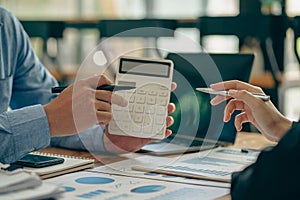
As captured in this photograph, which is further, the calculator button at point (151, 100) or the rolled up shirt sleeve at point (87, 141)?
the rolled up shirt sleeve at point (87, 141)

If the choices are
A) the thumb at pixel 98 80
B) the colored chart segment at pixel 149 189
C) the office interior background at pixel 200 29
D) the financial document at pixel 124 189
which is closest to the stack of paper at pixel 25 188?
the financial document at pixel 124 189

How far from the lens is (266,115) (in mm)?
1479

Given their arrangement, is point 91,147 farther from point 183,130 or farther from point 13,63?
point 13,63

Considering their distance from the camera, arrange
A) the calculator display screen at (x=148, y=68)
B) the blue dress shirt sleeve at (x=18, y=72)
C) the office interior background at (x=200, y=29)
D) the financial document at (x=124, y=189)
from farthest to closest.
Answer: the office interior background at (x=200, y=29) → the blue dress shirt sleeve at (x=18, y=72) → the calculator display screen at (x=148, y=68) → the financial document at (x=124, y=189)

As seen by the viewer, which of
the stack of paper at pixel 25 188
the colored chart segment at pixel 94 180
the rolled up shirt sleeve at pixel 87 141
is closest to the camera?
the stack of paper at pixel 25 188

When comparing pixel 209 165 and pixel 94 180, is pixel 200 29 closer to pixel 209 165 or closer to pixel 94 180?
pixel 209 165

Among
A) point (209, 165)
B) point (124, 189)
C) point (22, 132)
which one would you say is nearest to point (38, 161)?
point (22, 132)

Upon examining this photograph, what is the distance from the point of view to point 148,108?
59.6 inches

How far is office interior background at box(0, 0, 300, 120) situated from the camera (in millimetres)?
4211

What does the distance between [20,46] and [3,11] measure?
12 cm

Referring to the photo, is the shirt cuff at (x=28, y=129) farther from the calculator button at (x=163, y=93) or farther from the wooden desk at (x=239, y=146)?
the calculator button at (x=163, y=93)

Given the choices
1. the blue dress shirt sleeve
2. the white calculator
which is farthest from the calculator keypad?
the blue dress shirt sleeve

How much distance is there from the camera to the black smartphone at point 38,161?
142cm

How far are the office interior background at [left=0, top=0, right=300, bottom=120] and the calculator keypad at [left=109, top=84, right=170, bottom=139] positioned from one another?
582 mm
